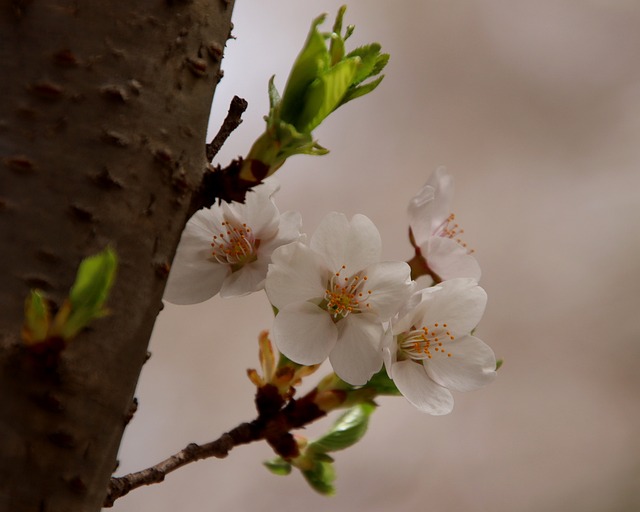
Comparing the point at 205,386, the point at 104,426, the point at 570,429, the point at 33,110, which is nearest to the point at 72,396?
the point at 104,426

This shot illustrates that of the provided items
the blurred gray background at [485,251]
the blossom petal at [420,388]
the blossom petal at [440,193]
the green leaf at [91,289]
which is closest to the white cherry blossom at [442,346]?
the blossom petal at [420,388]

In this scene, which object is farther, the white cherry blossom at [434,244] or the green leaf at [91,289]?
the white cherry blossom at [434,244]

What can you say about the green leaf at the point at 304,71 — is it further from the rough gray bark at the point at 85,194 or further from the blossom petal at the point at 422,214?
the blossom petal at the point at 422,214

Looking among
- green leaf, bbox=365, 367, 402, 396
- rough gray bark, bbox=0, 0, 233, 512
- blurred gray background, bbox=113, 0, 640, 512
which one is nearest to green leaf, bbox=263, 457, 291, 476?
green leaf, bbox=365, 367, 402, 396

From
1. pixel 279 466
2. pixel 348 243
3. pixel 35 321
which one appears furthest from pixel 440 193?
pixel 35 321

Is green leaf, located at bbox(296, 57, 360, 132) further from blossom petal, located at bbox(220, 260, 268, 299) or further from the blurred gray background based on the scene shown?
the blurred gray background

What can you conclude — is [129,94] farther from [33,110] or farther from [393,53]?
[393,53]
